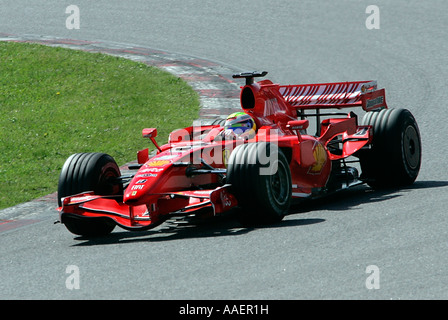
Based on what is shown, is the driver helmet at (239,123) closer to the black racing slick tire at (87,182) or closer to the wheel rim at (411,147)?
the black racing slick tire at (87,182)

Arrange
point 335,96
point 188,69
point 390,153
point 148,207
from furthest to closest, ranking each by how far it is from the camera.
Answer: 1. point 188,69
2. point 335,96
3. point 390,153
4. point 148,207

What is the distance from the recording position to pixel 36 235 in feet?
29.2

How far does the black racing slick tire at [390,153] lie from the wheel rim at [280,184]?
185 cm

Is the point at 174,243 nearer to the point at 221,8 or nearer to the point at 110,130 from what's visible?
the point at 110,130

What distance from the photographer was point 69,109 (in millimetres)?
15805

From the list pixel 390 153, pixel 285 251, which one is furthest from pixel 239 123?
pixel 285 251

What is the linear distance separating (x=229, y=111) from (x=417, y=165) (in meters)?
5.35

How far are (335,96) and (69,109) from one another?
6.66m

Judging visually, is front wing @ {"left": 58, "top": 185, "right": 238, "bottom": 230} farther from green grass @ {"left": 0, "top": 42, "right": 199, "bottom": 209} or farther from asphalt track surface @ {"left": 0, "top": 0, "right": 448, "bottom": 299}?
green grass @ {"left": 0, "top": 42, "right": 199, "bottom": 209}

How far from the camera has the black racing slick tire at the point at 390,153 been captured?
9836 millimetres

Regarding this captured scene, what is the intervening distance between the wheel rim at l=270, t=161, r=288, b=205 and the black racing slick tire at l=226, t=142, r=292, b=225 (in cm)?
3

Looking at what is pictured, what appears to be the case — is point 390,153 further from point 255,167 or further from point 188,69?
point 188,69

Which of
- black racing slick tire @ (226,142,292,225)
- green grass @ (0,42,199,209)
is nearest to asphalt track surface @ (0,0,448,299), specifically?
black racing slick tire @ (226,142,292,225)
